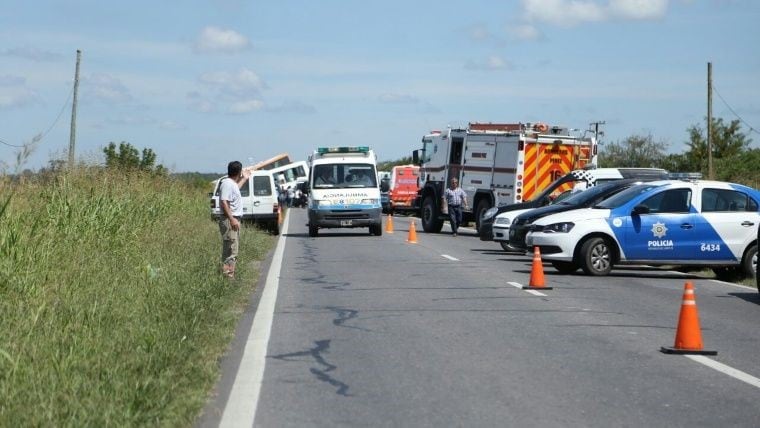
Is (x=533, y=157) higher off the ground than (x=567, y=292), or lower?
higher

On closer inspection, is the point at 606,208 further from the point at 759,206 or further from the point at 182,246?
the point at 182,246

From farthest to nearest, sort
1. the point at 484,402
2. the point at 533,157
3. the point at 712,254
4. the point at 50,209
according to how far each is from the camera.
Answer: the point at 533,157
the point at 712,254
the point at 50,209
the point at 484,402

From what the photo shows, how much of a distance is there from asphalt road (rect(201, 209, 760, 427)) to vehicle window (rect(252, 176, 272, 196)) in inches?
745

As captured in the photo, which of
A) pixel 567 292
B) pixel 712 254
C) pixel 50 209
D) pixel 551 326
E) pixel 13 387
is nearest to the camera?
pixel 13 387

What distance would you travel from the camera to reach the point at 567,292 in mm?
17250

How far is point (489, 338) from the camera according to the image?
12.0 m

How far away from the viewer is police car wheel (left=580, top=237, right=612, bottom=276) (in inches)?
807

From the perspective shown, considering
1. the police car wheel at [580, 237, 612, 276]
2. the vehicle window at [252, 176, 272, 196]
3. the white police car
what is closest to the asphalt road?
the police car wheel at [580, 237, 612, 276]

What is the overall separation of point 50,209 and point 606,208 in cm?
906

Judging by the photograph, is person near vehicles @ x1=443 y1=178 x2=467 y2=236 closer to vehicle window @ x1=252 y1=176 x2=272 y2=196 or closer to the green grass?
vehicle window @ x1=252 y1=176 x2=272 y2=196

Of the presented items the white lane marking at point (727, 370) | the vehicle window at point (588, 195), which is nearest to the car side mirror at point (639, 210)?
the vehicle window at point (588, 195)

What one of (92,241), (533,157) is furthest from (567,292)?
(533,157)

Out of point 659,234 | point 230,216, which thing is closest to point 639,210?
point 659,234

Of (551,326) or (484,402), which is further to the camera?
(551,326)
